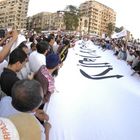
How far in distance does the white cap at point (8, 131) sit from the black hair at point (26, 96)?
33 cm

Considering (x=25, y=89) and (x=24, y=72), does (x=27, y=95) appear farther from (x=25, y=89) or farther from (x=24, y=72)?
(x=24, y=72)

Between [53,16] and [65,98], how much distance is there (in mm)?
171861

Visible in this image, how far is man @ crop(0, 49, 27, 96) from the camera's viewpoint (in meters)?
3.47

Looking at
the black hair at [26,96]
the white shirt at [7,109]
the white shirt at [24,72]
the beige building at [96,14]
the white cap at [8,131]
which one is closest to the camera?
the white cap at [8,131]

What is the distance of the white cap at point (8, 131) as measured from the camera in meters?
1.81

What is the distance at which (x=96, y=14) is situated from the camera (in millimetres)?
172500

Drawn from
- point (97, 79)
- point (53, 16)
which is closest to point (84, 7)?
point (53, 16)

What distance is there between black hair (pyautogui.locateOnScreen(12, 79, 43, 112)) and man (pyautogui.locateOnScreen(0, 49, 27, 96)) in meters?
1.21

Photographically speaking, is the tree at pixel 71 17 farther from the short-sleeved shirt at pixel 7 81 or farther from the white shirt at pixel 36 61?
the short-sleeved shirt at pixel 7 81

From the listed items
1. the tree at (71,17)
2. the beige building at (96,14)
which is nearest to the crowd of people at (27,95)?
the tree at (71,17)

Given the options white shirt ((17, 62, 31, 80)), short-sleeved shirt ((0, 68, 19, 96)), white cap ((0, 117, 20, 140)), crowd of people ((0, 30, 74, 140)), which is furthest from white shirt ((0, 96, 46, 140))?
white shirt ((17, 62, 31, 80))

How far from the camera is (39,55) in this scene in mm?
5297

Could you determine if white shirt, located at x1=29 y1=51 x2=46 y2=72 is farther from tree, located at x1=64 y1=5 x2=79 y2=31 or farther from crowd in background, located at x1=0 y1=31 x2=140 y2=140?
→ tree, located at x1=64 y1=5 x2=79 y2=31

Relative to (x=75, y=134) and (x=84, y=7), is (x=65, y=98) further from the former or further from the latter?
(x=84, y=7)
